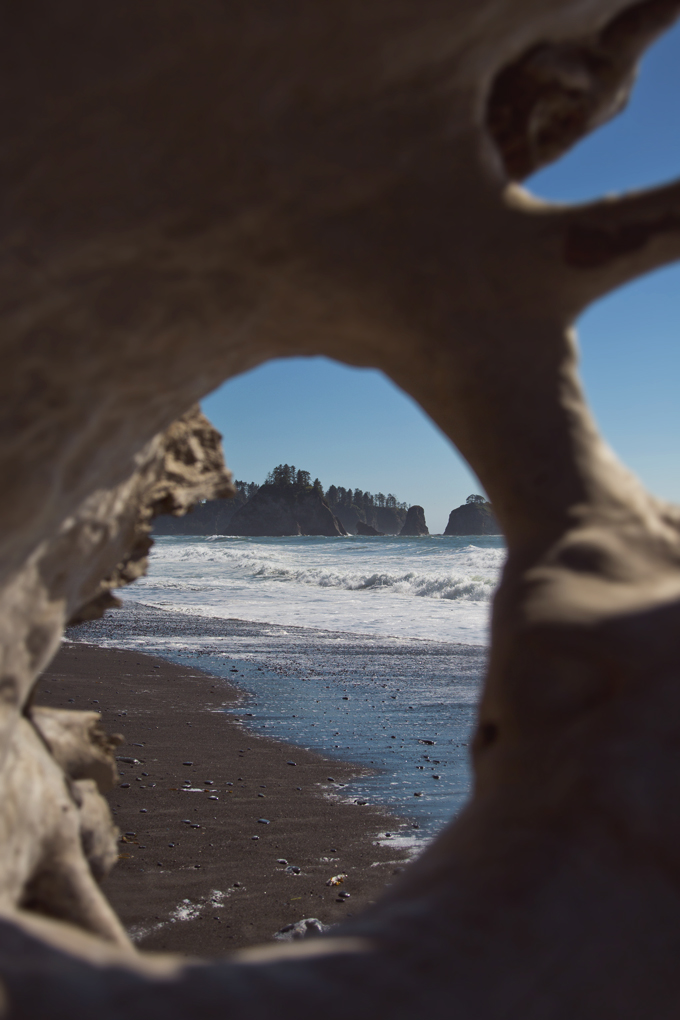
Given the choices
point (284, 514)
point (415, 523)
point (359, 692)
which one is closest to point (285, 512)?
point (284, 514)

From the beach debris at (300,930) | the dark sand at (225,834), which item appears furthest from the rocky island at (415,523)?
the beach debris at (300,930)

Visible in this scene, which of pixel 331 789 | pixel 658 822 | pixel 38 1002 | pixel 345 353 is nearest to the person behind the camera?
pixel 38 1002

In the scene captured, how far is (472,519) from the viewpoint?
254ft

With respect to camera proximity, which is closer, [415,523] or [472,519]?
[472,519]

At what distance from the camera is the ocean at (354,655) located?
20.1 feet

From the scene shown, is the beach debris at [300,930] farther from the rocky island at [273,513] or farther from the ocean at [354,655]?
the rocky island at [273,513]

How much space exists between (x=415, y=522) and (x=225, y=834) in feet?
288

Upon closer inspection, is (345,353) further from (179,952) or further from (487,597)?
(487,597)

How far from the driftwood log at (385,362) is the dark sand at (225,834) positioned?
69.3 inches

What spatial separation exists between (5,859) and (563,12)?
2.70 metres

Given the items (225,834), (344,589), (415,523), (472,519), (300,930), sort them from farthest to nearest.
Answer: (415,523) → (472,519) → (344,589) → (225,834) → (300,930)

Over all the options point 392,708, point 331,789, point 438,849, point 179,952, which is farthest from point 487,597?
point 438,849

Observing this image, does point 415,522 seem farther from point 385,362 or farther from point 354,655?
point 385,362

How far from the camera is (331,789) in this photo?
558 centimetres
